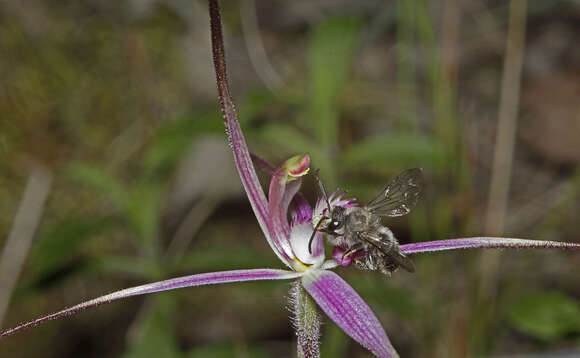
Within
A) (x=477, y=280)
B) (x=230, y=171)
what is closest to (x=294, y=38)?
(x=230, y=171)

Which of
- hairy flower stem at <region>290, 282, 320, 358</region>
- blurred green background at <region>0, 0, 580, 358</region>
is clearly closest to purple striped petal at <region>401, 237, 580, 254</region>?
hairy flower stem at <region>290, 282, 320, 358</region>

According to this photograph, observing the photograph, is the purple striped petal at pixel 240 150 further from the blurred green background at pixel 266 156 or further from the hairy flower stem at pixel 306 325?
the blurred green background at pixel 266 156

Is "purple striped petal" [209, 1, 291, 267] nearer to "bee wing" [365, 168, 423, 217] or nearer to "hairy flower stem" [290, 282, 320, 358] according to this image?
"hairy flower stem" [290, 282, 320, 358]

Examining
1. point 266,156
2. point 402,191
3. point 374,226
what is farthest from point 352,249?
point 266,156

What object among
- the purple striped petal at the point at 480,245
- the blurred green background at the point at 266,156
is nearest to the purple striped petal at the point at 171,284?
the purple striped petal at the point at 480,245

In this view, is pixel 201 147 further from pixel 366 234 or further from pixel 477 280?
pixel 366 234

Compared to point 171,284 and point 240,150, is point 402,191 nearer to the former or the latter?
point 240,150
